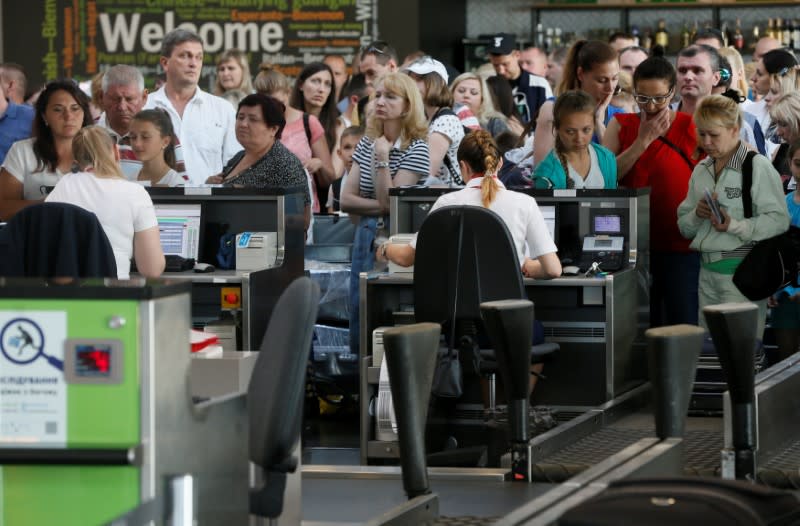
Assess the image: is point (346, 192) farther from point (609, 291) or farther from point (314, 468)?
point (314, 468)

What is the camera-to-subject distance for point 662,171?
22.0ft

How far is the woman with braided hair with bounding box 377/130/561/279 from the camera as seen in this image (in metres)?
5.74

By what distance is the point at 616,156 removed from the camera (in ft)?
22.3

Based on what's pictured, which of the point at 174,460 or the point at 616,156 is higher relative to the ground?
the point at 616,156

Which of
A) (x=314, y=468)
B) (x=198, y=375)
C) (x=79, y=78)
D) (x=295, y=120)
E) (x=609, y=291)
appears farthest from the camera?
(x=79, y=78)

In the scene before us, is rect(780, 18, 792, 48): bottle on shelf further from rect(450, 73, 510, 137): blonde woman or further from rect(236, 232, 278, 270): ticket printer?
rect(236, 232, 278, 270): ticket printer

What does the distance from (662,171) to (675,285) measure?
21.7 inches

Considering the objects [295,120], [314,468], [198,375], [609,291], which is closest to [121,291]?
[198,375]

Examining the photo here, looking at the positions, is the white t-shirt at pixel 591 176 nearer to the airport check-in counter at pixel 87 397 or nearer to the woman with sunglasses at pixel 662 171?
the woman with sunglasses at pixel 662 171

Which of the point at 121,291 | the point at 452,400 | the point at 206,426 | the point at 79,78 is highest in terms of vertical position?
the point at 79,78

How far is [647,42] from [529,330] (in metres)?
10.2

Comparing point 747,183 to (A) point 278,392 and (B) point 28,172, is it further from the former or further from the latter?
(A) point 278,392

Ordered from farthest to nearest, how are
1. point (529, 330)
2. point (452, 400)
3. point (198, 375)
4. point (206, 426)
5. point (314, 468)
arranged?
point (452, 400), point (314, 468), point (529, 330), point (198, 375), point (206, 426)

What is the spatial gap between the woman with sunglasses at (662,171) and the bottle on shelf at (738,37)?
23.6 feet
